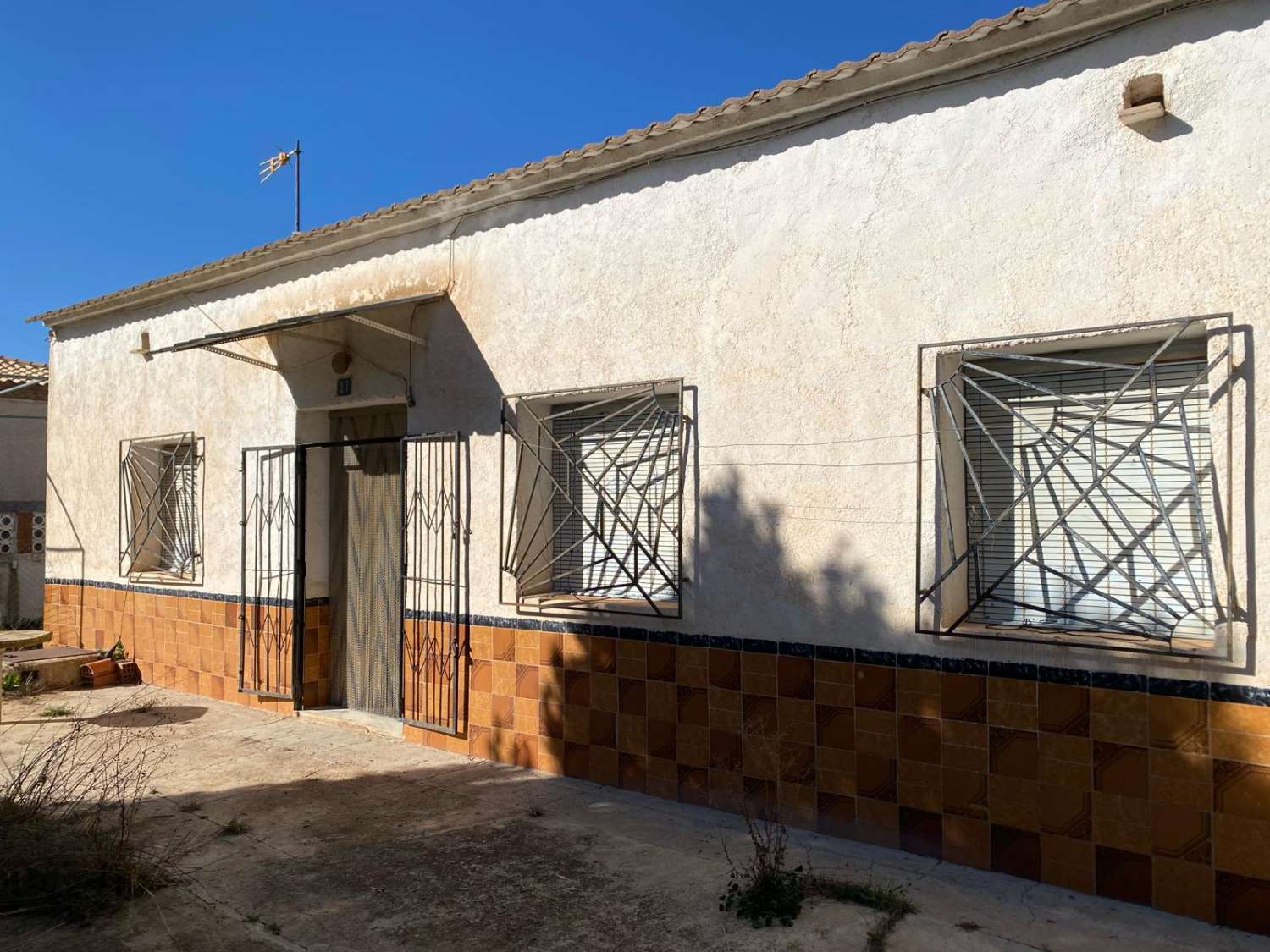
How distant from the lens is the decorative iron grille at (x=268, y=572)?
773 centimetres

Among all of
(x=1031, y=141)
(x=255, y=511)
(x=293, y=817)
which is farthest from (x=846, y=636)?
(x=255, y=511)

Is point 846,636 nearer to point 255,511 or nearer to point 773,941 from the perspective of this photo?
point 773,941

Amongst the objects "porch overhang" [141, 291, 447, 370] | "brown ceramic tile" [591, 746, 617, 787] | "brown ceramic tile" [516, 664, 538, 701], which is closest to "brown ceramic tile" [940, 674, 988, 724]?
"brown ceramic tile" [591, 746, 617, 787]

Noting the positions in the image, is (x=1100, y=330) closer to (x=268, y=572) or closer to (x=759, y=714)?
(x=759, y=714)

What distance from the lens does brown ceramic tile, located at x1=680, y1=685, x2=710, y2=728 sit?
5.20 metres

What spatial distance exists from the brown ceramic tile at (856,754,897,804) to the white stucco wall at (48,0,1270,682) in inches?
22.7

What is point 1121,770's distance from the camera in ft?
12.9

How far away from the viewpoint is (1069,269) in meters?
4.13

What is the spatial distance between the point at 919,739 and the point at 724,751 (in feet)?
3.74

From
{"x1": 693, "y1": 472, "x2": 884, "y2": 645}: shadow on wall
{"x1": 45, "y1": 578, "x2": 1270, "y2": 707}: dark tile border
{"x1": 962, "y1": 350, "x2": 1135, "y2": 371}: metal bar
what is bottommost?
{"x1": 45, "y1": 578, "x2": 1270, "y2": 707}: dark tile border

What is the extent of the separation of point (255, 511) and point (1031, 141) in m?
6.66

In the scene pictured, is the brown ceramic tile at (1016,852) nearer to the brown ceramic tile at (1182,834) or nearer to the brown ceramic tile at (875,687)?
the brown ceramic tile at (1182,834)

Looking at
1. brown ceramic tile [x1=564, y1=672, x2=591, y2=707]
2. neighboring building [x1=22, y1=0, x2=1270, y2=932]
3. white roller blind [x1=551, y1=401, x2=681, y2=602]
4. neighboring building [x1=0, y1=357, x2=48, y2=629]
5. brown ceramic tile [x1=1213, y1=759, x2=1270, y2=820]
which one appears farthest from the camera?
neighboring building [x1=0, y1=357, x2=48, y2=629]

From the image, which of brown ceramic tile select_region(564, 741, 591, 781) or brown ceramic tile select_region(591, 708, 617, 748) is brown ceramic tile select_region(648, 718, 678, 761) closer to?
brown ceramic tile select_region(591, 708, 617, 748)
